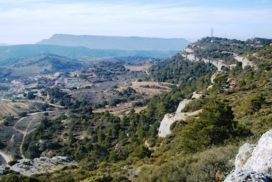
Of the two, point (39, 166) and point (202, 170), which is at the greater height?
point (202, 170)

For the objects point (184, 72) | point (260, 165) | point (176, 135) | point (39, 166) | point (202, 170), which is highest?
point (260, 165)

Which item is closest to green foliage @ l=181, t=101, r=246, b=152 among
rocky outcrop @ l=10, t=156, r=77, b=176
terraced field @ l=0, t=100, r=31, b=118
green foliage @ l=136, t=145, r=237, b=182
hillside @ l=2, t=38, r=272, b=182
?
hillside @ l=2, t=38, r=272, b=182

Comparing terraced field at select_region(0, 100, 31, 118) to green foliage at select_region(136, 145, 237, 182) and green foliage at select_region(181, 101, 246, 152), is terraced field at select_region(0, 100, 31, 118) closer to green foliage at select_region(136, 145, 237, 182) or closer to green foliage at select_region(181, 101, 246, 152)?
green foliage at select_region(181, 101, 246, 152)

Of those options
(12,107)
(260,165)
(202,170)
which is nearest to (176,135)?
(202,170)

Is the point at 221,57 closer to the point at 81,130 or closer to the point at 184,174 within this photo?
the point at 81,130

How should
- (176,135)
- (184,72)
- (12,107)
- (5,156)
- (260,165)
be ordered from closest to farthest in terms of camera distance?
(260,165) → (176,135) → (5,156) → (184,72) → (12,107)

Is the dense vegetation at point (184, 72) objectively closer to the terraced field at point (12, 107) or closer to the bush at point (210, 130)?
the terraced field at point (12, 107)

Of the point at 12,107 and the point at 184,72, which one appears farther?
the point at 12,107

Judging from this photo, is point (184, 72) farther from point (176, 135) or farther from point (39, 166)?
point (39, 166)

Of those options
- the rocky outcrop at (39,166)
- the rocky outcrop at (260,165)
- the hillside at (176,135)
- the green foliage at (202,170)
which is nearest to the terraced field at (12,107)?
the hillside at (176,135)
